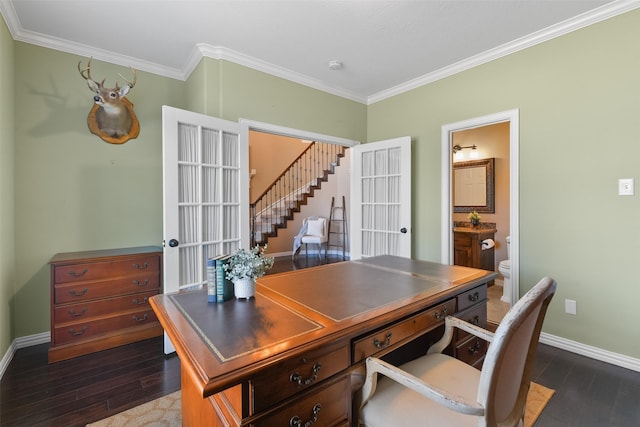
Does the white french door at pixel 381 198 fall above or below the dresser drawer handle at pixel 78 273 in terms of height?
above

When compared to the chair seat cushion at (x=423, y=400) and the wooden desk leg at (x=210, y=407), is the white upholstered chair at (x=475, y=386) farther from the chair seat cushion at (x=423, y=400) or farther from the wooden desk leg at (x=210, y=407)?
the wooden desk leg at (x=210, y=407)

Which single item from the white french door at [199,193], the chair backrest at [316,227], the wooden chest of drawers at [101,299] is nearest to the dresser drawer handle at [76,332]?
the wooden chest of drawers at [101,299]

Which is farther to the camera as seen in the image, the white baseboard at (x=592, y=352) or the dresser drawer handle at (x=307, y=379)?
the white baseboard at (x=592, y=352)

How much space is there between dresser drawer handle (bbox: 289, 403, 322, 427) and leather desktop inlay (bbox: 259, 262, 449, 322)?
30cm

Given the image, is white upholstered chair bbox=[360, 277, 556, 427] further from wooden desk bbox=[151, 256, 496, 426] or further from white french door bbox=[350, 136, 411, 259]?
white french door bbox=[350, 136, 411, 259]

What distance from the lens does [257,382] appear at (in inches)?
34.6

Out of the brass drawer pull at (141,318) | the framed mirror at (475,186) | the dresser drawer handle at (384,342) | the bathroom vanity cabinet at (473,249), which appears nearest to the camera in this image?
the dresser drawer handle at (384,342)

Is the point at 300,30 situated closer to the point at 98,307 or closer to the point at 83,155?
the point at 83,155

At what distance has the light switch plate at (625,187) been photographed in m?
2.30

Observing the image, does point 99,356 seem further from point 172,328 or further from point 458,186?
point 458,186

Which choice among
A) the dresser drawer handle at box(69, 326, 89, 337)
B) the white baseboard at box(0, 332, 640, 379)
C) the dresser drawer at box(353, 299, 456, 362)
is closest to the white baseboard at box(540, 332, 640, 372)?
the white baseboard at box(0, 332, 640, 379)

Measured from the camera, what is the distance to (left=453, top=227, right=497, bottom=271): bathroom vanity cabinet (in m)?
4.33

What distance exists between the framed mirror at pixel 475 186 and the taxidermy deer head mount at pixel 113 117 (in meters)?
4.89

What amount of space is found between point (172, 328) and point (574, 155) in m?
3.25
